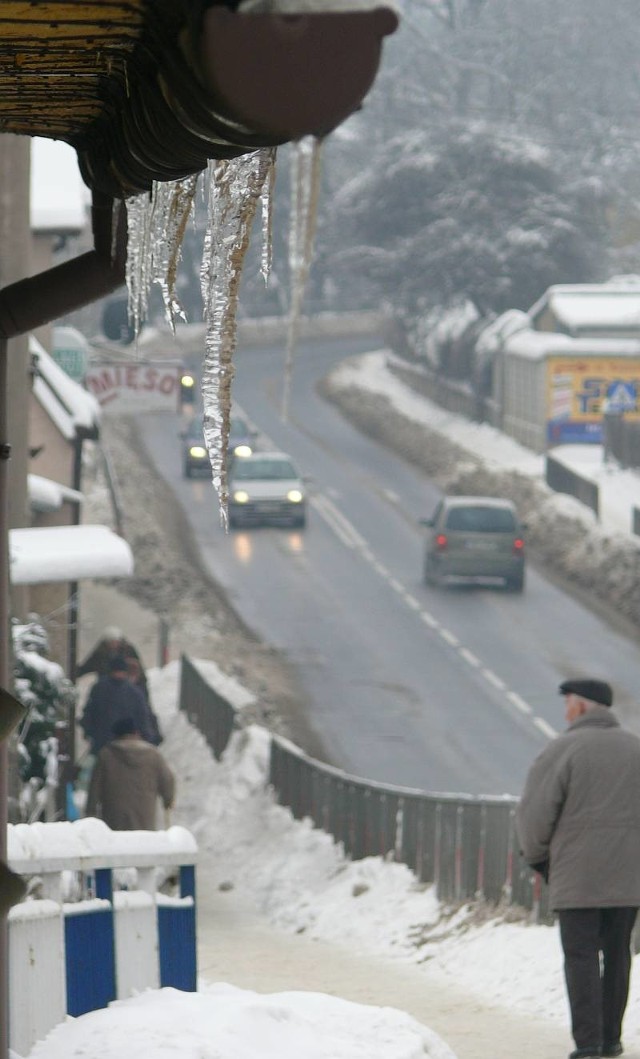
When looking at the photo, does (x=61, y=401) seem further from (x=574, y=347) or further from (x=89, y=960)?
(x=574, y=347)

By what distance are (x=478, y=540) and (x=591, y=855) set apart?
26.8m

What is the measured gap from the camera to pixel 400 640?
3016 cm

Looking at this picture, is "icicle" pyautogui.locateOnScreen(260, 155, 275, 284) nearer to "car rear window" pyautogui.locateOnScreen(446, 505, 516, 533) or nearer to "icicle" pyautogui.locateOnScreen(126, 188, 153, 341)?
"icicle" pyautogui.locateOnScreen(126, 188, 153, 341)

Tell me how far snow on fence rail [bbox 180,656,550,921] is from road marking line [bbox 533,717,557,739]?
720 centimetres

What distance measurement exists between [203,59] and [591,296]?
5325cm

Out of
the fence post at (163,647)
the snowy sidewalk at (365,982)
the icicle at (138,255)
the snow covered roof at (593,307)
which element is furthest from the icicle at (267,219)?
the snow covered roof at (593,307)

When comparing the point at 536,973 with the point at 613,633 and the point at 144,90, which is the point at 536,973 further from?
the point at 613,633

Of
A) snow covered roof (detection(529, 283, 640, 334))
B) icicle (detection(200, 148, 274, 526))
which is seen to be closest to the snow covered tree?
snow covered roof (detection(529, 283, 640, 334))

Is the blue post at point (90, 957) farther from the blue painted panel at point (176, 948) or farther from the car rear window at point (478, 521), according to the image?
the car rear window at point (478, 521)

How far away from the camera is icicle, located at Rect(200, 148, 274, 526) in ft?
9.56

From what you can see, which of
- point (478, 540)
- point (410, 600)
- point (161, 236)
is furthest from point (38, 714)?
point (478, 540)

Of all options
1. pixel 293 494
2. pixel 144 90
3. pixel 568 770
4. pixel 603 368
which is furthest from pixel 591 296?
pixel 144 90

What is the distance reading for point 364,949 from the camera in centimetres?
1154

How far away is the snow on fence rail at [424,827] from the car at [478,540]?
16871 mm
